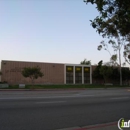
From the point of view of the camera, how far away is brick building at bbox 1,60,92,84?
40.5m

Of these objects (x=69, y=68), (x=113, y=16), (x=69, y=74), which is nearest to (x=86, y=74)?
(x=69, y=74)

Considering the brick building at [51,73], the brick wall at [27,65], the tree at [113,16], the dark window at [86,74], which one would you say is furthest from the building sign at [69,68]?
the tree at [113,16]

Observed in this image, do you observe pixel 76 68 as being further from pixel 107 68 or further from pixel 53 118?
pixel 53 118

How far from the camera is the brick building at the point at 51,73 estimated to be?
4052cm

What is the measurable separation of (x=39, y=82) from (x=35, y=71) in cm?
962

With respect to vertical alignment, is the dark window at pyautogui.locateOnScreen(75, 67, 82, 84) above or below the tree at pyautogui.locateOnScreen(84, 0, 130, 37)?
below

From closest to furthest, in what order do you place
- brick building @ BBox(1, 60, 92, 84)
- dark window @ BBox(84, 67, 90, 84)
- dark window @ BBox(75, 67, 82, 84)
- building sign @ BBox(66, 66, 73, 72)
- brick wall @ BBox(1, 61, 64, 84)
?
1. brick wall @ BBox(1, 61, 64, 84)
2. brick building @ BBox(1, 60, 92, 84)
3. building sign @ BBox(66, 66, 73, 72)
4. dark window @ BBox(75, 67, 82, 84)
5. dark window @ BBox(84, 67, 90, 84)

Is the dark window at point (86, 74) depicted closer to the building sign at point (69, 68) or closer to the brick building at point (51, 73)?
Result: the brick building at point (51, 73)

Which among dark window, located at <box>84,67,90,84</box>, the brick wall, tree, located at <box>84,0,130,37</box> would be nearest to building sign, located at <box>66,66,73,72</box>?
the brick wall

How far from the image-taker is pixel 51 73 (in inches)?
1774

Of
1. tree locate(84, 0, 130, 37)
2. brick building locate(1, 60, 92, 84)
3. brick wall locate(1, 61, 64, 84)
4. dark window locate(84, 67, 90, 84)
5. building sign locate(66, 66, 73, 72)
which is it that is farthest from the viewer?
dark window locate(84, 67, 90, 84)

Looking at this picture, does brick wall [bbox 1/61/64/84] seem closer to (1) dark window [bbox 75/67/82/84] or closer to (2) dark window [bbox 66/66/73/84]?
(2) dark window [bbox 66/66/73/84]

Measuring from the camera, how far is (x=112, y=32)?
988 centimetres

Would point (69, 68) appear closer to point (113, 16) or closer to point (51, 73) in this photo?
point (51, 73)
